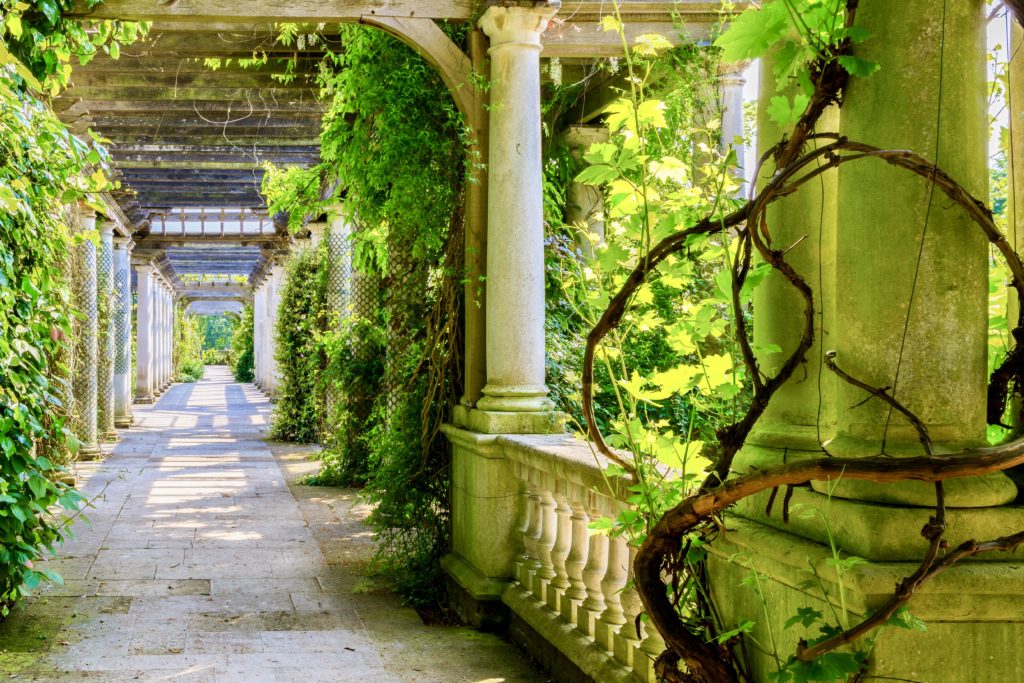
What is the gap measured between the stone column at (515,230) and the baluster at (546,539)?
0.62 metres

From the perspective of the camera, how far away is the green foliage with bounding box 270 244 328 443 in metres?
13.7

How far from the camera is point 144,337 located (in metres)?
22.3

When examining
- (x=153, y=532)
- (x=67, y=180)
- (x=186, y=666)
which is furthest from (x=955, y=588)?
(x=153, y=532)

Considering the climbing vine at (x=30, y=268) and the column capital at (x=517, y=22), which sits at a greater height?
the column capital at (x=517, y=22)

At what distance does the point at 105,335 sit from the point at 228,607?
8550 millimetres

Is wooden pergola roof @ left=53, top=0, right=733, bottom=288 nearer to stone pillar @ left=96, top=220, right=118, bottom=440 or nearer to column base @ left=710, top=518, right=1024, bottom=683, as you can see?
stone pillar @ left=96, top=220, right=118, bottom=440

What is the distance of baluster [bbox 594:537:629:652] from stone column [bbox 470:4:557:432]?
4.99 ft

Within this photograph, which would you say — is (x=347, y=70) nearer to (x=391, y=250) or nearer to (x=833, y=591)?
(x=391, y=250)

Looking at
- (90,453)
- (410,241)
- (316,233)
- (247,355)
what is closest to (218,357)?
(247,355)

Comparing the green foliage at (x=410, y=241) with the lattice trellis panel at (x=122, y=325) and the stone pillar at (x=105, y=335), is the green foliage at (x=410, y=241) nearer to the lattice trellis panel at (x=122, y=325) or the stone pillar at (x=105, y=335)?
the stone pillar at (x=105, y=335)

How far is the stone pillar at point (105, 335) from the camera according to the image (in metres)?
12.7

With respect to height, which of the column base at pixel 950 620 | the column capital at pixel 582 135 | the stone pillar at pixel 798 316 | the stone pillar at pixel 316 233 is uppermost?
the column capital at pixel 582 135

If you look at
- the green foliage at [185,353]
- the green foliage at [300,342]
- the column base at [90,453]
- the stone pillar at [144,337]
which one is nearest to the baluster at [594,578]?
the column base at [90,453]

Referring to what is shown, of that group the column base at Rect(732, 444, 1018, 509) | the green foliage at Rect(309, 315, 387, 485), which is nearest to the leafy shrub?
the green foliage at Rect(309, 315, 387, 485)
